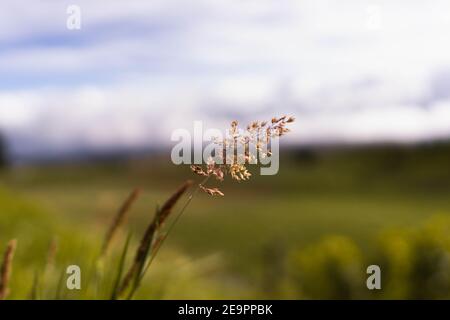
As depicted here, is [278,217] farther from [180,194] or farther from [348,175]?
[180,194]

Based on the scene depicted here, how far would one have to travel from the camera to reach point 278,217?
39594mm

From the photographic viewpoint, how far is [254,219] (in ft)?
127

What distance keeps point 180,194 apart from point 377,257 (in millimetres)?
7847

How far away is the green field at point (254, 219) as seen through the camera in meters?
6.29

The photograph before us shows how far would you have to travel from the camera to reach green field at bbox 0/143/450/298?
629cm

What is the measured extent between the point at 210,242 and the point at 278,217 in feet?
32.8

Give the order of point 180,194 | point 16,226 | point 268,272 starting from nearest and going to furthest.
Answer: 1. point 180,194
2. point 16,226
3. point 268,272
